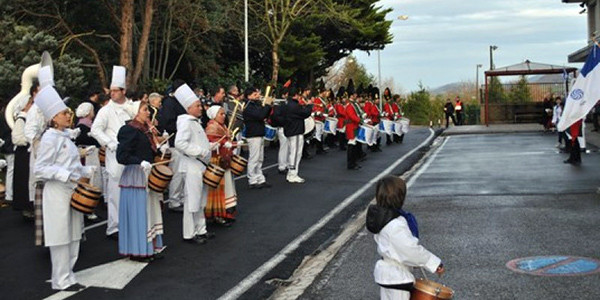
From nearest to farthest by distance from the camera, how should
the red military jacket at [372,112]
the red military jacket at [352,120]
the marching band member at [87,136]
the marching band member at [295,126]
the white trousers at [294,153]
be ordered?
the marching band member at [87,136], the white trousers at [294,153], the marching band member at [295,126], the red military jacket at [352,120], the red military jacket at [372,112]

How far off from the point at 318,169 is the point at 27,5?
1160cm

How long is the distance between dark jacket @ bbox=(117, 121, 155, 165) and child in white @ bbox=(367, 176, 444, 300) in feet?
→ 12.3

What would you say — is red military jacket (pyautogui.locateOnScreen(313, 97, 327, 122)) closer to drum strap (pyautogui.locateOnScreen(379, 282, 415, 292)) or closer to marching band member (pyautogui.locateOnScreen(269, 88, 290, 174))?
marching band member (pyautogui.locateOnScreen(269, 88, 290, 174))

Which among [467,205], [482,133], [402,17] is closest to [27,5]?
[467,205]

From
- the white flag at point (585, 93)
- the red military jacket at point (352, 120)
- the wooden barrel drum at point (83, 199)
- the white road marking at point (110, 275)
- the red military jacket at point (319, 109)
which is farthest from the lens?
the red military jacket at point (319, 109)

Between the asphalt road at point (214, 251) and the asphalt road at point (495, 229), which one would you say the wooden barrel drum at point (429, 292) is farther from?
the asphalt road at point (214, 251)

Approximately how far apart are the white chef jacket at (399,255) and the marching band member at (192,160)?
431cm

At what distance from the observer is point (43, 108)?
289 inches

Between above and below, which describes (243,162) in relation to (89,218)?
above

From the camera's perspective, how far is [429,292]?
5.02m

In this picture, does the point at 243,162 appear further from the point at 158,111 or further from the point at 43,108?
the point at 43,108

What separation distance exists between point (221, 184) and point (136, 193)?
2.27m

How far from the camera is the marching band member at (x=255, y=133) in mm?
14461

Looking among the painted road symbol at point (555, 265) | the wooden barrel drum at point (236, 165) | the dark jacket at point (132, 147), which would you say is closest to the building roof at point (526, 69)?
the wooden barrel drum at point (236, 165)
